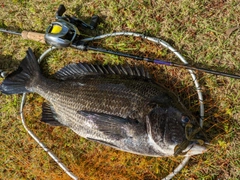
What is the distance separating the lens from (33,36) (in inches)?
162

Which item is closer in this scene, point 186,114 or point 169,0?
point 186,114

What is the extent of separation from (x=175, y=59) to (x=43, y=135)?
91.8 inches

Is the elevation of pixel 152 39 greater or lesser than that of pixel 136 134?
greater

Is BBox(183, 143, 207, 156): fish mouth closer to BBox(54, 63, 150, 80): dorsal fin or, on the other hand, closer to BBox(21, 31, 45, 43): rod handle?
BBox(54, 63, 150, 80): dorsal fin

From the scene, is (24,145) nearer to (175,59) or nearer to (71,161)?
(71,161)

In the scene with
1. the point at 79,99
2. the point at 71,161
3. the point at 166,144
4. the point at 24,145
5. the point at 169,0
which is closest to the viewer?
the point at 166,144

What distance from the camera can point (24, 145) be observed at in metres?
4.43

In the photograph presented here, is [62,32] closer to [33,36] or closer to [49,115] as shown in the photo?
[33,36]

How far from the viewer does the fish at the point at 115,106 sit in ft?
10.1

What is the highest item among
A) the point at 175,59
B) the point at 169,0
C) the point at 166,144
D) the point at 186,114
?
the point at 169,0

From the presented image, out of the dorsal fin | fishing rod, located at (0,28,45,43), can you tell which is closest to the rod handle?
fishing rod, located at (0,28,45,43)

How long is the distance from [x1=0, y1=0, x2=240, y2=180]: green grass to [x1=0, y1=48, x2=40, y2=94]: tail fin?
263mm

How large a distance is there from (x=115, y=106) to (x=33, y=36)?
177 cm

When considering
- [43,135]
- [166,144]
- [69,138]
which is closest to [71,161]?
[69,138]
